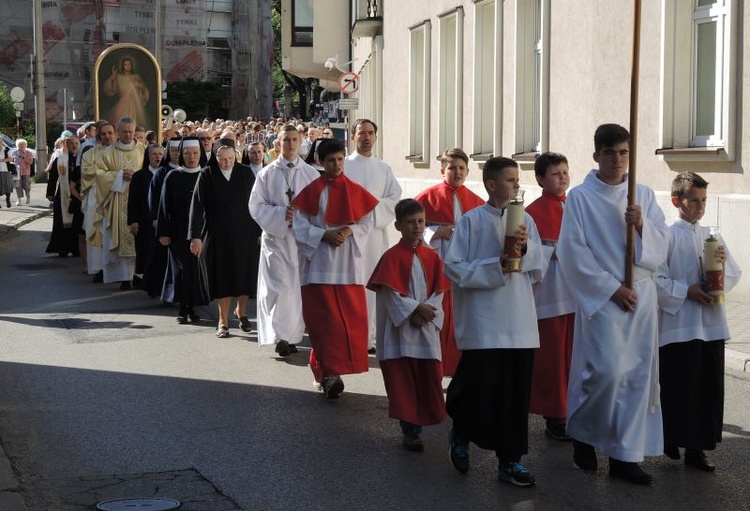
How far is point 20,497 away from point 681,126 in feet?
34.5

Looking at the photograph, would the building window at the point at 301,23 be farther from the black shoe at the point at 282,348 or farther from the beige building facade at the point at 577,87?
the black shoe at the point at 282,348

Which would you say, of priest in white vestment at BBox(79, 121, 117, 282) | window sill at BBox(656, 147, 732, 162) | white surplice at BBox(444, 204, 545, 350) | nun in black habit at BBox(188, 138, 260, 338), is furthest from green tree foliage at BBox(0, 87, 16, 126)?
white surplice at BBox(444, 204, 545, 350)

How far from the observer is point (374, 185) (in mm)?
11422

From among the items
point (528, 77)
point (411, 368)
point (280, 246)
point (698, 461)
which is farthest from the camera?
point (528, 77)

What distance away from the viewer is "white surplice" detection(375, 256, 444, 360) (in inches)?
308

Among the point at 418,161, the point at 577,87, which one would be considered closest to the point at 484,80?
the point at 418,161

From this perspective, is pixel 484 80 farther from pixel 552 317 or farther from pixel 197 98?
pixel 197 98

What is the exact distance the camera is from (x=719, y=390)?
286 inches

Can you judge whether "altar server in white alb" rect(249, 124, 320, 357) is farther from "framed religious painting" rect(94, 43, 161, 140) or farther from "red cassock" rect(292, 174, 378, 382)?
"framed religious painting" rect(94, 43, 161, 140)

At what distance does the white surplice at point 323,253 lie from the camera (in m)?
9.59

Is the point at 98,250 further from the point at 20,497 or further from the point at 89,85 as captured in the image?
the point at 89,85

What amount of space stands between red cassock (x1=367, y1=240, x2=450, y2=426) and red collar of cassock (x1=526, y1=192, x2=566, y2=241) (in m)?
0.80

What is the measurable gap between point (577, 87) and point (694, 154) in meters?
3.20

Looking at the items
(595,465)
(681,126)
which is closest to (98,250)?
(681,126)
